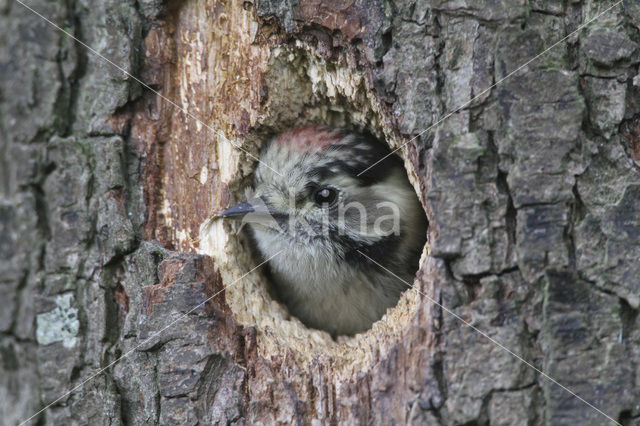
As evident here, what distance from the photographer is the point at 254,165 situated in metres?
3.22

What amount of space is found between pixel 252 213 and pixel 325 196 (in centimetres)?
46

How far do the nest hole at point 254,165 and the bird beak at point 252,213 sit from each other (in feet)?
0.31

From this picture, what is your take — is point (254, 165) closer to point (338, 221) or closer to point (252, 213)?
point (252, 213)

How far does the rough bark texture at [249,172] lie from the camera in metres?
2.14

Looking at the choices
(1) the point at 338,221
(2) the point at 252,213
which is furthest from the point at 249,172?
(1) the point at 338,221

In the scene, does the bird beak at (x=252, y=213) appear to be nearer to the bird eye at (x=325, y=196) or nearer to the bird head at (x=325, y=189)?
the bird head at (x=325, y=189)

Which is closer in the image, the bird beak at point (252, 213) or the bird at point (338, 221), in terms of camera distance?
the bird beak at point (252, 213)

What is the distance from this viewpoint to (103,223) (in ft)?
9.46

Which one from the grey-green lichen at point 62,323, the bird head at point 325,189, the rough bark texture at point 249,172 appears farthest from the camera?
the bird head at point 325,189

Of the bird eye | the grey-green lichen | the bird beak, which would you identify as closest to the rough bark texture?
the grey-green lichen

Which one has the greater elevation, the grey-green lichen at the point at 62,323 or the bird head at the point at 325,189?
the bird head at the point at 325,189

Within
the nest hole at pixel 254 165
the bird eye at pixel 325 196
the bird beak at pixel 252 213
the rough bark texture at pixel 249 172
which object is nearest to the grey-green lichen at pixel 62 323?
the rough bark texture at pixel 249 172

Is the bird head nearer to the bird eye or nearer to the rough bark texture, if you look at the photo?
the bird eye

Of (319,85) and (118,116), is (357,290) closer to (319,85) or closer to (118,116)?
(319,85)
